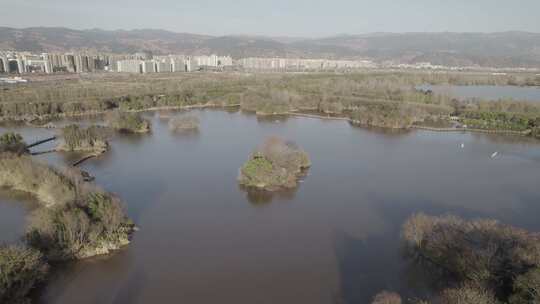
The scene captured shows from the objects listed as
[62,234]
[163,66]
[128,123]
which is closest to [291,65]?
[163,66]

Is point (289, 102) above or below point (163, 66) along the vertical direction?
below

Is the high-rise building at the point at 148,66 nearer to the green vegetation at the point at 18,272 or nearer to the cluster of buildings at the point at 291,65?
the cluster of buildings at the point at 291,65

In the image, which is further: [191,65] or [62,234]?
[191,65]

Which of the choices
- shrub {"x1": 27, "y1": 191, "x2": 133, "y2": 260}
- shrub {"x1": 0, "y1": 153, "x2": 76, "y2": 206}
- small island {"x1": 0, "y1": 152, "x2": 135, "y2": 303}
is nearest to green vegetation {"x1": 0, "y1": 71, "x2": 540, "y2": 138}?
shrub {"x1": 0, "y1": 153, "x2": 76, "y2": 206}

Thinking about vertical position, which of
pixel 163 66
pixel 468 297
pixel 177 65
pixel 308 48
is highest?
pixel 308 48

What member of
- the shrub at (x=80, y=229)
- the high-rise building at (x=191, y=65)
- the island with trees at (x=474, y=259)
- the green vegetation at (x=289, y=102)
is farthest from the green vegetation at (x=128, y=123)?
the high-rise building at (x=191, y=65)

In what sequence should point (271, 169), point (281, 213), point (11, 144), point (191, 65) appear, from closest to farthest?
point (281, 213) < point (271, 169) < point (11, 144) < point (191, 65)

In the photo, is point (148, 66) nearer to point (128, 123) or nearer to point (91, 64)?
point (91, 64)
